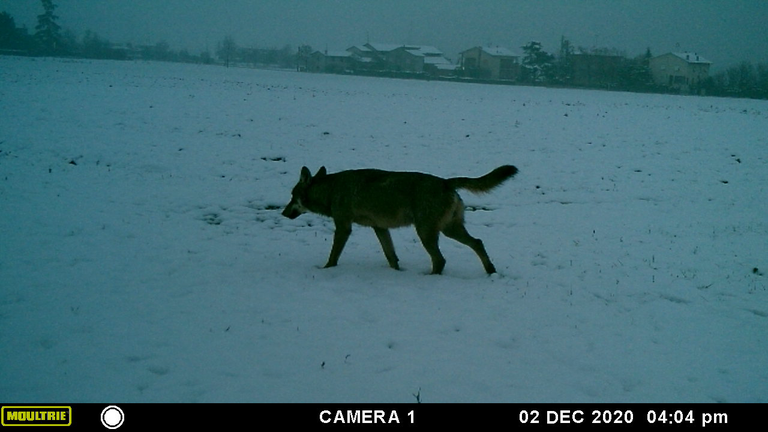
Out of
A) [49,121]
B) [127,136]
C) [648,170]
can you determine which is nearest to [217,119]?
[127,136]

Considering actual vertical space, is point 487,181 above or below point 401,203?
above

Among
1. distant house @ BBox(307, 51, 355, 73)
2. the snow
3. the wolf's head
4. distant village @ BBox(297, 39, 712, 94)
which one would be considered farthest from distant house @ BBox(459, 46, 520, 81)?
the wolf's head

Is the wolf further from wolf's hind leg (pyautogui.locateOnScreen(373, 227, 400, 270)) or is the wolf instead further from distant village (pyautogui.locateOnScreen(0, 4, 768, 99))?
distant village (pyautogui.locateOnScreen(0, 4, 768, 99))

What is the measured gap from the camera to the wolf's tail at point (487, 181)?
756cm

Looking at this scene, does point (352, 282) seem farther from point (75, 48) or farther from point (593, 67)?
point (75, 48)

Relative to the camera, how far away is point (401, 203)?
7957 millimetres

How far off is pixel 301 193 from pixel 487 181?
3.26 m

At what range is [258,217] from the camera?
37.1 ft

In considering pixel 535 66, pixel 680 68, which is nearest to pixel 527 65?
pixel 535 66

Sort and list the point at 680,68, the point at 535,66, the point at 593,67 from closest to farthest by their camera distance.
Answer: the point at 535,66, the point at 593,67, the point at 680,68

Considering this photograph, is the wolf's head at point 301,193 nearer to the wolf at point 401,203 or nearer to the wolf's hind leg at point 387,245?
the wolf at point 401,203

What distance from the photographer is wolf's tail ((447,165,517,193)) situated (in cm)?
756
